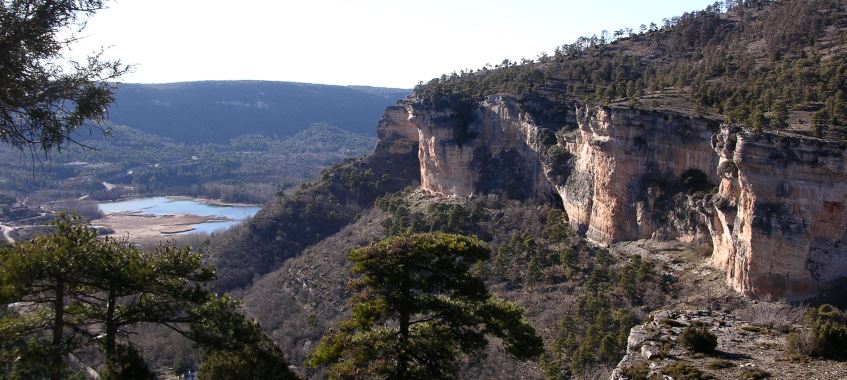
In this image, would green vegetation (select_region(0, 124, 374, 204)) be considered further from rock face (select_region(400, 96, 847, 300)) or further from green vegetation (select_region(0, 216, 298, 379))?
green vegetation (select_region(0, 216, 298, 379))

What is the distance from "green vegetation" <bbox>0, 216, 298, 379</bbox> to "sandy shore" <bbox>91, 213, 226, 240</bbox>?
191ft

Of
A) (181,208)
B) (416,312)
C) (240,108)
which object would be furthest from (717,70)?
(240,108)

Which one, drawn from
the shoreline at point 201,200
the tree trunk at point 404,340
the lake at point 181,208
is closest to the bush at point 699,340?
the tree trunk at point 404,340

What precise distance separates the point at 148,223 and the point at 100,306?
73.6 m

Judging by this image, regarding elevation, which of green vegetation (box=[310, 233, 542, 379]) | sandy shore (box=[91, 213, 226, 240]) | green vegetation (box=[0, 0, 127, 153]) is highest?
green vegetation (box=[0, 0, 127, 153])

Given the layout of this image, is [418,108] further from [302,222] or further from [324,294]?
[324,294]

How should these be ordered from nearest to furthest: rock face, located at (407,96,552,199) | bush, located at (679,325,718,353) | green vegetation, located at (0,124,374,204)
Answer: bush, located at (679,325,718,353)
rock face, located at (407,96,552,199)
green vegetation, located at (0,124,374,204)

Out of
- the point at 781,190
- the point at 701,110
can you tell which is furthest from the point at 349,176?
the point at 781,190

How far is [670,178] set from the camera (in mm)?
29781

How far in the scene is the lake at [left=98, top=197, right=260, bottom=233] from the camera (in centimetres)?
8850

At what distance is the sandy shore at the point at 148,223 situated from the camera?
7050 centimetres

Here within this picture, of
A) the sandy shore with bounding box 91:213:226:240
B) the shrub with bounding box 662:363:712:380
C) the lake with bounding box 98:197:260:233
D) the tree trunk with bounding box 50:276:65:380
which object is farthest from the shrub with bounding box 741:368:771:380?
the lake with bounding box 98:197:260:233

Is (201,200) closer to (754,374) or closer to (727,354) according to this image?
(727,354)

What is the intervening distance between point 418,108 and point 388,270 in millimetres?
40249
